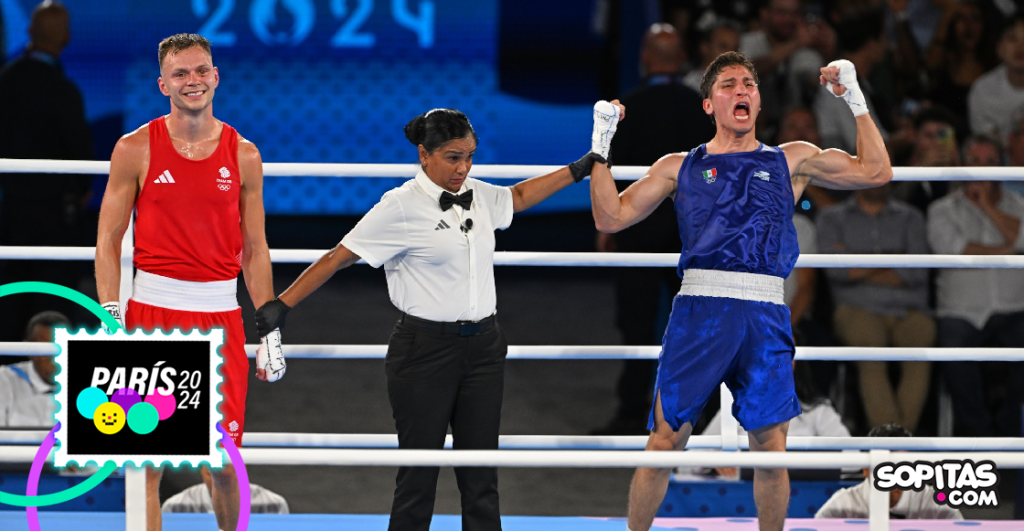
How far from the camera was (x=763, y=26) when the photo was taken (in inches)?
252

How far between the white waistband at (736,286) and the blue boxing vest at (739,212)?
2 cm

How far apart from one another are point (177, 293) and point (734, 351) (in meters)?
1.27

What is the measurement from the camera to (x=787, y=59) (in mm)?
6125

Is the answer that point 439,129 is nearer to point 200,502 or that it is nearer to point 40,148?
point 200,502

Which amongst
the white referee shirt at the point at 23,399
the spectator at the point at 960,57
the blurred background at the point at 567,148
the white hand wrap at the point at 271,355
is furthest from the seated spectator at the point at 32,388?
the spectator at the point at 960,57

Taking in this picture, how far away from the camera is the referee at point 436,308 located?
253 centimetres

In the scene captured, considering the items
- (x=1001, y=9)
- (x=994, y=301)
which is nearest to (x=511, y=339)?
(x=994, y=301)

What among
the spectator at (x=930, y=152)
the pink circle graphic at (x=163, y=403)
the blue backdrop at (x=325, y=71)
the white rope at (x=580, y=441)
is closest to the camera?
the pink circle graphic at (x=163, y=403)

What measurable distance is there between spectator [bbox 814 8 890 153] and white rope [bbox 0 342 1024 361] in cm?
263

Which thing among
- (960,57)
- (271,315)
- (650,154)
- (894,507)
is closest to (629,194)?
(271,315)

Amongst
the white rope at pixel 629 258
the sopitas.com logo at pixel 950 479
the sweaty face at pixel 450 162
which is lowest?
the sopitas.com logo at pixel 950 479

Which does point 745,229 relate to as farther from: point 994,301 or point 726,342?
point 994,301

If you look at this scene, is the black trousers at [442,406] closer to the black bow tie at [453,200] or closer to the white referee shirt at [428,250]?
the white referee shirt at [428,250]

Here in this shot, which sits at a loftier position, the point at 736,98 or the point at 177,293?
the point at 736,98
